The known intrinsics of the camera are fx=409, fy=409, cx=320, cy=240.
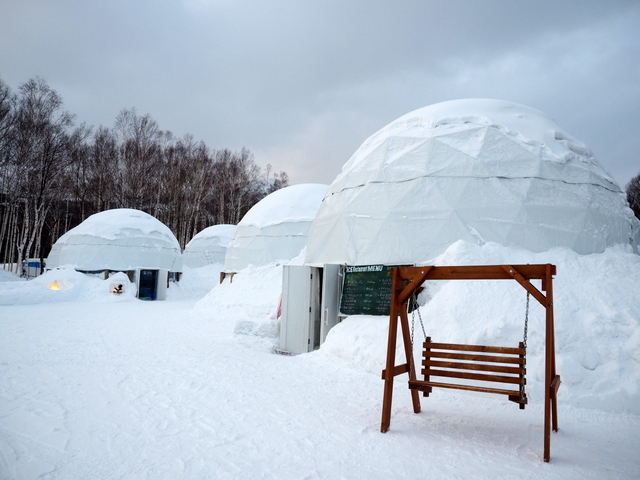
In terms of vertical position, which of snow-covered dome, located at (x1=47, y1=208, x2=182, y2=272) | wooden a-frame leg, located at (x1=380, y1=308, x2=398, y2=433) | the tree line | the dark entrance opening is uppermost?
the tree line

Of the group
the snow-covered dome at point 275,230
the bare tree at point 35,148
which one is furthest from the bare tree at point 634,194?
the bare tree at point 35,148

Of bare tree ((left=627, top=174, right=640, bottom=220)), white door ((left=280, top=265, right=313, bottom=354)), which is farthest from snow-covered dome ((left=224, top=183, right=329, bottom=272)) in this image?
bare tree ((left=627, top=174, right=640, bottom=220))

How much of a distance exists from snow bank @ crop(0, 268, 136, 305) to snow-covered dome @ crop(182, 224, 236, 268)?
28.7ft

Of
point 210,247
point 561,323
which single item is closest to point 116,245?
point 210,247

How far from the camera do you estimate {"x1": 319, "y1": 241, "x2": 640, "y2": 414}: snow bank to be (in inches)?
193

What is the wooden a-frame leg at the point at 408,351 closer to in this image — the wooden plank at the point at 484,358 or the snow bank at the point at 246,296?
the wooden plank at the point at 484,358

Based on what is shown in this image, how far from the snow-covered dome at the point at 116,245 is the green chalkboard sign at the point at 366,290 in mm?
15350

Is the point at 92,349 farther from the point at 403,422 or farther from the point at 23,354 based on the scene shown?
the point at 403,422

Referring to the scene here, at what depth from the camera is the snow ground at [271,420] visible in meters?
3.05

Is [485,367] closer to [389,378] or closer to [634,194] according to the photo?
[389,378]

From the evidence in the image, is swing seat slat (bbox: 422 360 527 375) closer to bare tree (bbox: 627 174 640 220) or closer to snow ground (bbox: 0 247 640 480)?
snow ground (bbox: 0 247 640 480)

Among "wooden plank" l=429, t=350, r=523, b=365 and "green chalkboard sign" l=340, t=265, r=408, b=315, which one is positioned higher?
"green chalkboard sign" l=340, t=265, r=408, b=315

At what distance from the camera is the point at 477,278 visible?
12.7 ft

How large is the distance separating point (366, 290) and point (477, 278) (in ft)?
13.0
